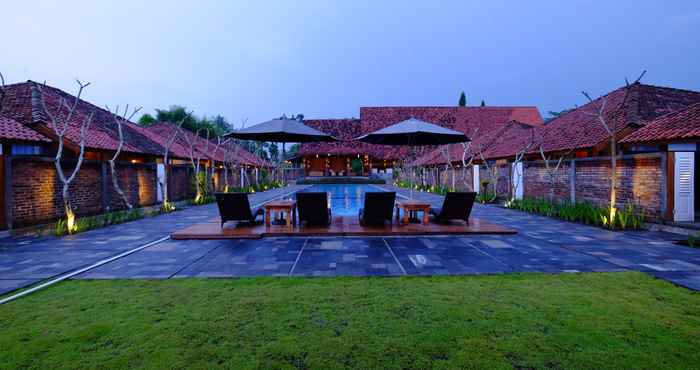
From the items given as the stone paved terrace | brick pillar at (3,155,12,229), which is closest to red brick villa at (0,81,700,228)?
brick pillar at (3,155,12,229)

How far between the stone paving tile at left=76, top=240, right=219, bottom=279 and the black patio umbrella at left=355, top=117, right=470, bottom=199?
3.93 metres

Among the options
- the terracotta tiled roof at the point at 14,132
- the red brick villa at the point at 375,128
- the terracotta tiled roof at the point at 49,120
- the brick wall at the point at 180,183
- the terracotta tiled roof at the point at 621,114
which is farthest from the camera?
the red brick villa at the point at 375,128

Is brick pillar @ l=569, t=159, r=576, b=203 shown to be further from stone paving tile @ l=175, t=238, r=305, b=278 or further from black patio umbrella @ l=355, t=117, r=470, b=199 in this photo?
stone paving tile @ l=175, t=238, r=305, b=278

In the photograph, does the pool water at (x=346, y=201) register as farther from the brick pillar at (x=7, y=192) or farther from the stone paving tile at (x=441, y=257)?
the brick pillar at (x=7, y=192)

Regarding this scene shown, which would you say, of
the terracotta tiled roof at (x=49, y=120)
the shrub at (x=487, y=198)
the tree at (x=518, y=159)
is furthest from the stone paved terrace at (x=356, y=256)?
the shrub at (x=487, y=198)

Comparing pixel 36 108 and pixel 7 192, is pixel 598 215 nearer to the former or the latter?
pixel 7 192

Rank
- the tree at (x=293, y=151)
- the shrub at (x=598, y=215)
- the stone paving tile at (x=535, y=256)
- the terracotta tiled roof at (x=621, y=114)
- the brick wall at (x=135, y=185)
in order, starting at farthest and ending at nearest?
the tree at (x=293, y=151) < the brick wall at (x=135, y=185) < the terracotta tiled roof at (x=621, y=114) < the shrub at (x=598, y=215) < the stone paving tile at (x=535, y=256)

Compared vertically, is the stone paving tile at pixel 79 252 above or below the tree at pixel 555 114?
below

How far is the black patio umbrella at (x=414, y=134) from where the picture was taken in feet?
24.2

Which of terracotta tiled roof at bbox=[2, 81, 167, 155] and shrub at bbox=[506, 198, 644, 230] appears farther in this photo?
terracotta tiled roof at bbox=[2, 81, 167, 155]

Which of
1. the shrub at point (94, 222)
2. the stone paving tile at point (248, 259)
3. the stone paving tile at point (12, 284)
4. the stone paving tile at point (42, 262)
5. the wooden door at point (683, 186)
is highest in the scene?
the wooden door at point (683, 186)

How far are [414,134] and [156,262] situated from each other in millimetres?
5592

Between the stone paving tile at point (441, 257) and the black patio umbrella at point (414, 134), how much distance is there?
237cm

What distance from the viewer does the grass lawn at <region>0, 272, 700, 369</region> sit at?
7.80 ft
